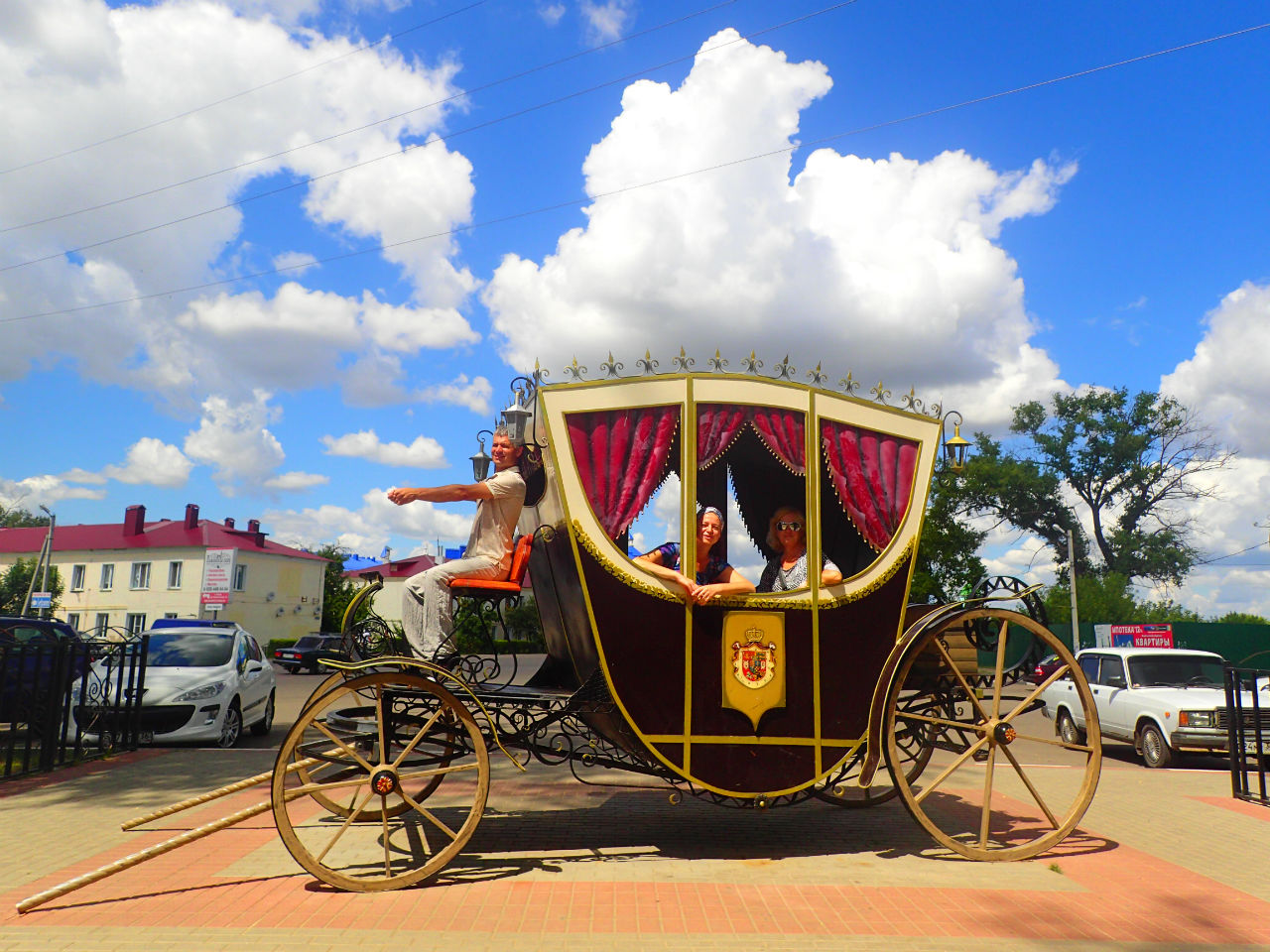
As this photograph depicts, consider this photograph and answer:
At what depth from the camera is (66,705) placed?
30.3ft

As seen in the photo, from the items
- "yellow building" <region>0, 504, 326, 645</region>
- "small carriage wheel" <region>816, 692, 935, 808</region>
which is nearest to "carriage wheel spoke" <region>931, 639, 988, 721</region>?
"small carriage wheel" <region>816, 692, 935, 808</region>

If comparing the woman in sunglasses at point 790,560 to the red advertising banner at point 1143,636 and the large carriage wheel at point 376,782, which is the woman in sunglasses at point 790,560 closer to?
the large carriage wheel at point 376,782

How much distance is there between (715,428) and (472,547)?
1.82m

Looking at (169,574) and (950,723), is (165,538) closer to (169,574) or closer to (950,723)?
(169,574)

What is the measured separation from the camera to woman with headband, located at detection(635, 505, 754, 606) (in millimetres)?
5621

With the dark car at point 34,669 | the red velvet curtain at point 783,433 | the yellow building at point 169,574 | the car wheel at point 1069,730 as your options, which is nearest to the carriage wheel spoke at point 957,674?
the red velvet curtain at point 783,433

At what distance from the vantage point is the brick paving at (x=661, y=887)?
4379mm

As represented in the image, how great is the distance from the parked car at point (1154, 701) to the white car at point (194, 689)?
33.1ft

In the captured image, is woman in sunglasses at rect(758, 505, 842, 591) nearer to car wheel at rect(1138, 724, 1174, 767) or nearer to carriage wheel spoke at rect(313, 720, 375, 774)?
carriage wheel spoke at rect(313, 720, 375, 774)

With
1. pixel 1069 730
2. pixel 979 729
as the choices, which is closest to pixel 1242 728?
pixel 1069 730

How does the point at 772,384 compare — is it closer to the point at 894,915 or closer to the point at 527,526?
the point at 527,526

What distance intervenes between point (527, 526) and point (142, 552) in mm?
46242

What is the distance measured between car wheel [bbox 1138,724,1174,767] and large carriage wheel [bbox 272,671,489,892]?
349 inches

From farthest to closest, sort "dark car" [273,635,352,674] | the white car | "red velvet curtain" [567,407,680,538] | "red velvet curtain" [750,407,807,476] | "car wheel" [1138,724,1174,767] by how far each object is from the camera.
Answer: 1. "dark car" [273,635,352,674]
2. "car wheel" [1138,724,1174,767]
3. the white car
4. "red velvet curtain" [750,407,807,476]
5. "red velvet curtain" [567,407,680,538]
